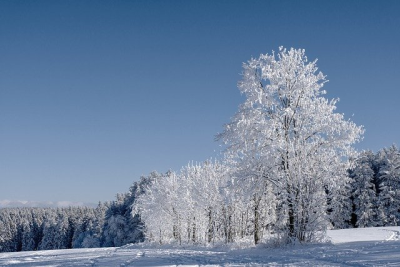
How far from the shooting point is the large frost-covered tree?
62.0 ft

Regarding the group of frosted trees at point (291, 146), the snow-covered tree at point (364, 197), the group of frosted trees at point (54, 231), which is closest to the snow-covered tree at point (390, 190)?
the snow-covered tree at point (364, 197)

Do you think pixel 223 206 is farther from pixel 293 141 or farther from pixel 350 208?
pixel 350 208

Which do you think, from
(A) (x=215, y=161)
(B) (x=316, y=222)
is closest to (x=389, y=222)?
(A) (x=215, y=161)

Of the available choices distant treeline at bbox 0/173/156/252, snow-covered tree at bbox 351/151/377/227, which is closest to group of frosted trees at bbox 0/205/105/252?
distant treeline at bbox 0/173/156/252

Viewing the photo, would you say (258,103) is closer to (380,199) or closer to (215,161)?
(215,161)

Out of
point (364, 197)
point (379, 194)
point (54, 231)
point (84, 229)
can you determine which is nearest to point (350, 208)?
point (364, 197)

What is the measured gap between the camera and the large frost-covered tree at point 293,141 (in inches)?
744

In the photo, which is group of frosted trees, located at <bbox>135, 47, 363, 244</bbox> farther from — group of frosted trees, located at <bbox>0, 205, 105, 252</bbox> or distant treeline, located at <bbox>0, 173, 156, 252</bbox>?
group of frosted trees, located at <bbox>0, 205, 105, 252</bbox>

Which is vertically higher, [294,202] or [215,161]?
[215,161]

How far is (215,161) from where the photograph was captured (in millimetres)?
41250

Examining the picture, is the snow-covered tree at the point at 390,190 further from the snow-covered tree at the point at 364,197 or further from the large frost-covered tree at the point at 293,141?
the large frost-covered tree at the point at 293,141

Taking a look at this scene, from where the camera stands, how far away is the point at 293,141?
1997 cm

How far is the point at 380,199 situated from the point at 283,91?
36.9 m

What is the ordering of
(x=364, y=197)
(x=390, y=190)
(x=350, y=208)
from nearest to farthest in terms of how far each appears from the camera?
1. (x=390, y=190)
2. (x=364, y=197)
3. (x=350, y=208)
